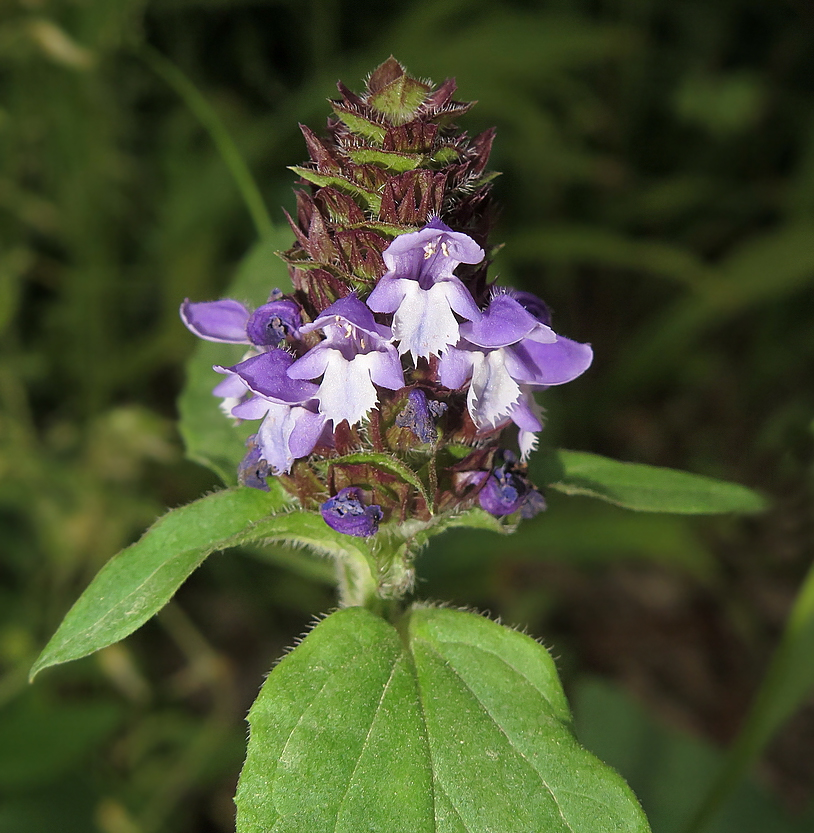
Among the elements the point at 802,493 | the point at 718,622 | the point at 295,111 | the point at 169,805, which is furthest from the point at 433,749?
the point at 295,111

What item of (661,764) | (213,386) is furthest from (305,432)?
(661,764)

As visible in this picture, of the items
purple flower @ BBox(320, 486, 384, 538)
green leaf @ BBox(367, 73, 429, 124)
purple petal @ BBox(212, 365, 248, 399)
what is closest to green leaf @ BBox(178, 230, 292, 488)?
purple petal @ BBox(212, 365, 248, 399)

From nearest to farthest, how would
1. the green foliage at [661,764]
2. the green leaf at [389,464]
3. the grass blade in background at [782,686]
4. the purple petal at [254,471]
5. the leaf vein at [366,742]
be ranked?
1. the leaf vein at [366,742]
2. the green leaf at [389,464]
3. the purple petal at [254,471]
4. the grass blade in background at [782,686]
5. the green foliage at [661,764]

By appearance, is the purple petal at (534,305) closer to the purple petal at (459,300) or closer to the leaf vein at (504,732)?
the purple petal at (459,300)

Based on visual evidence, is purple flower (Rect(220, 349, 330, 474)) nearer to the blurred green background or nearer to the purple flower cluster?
the purple flower cluster

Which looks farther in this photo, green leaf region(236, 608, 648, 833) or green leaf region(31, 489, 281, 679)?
green leaf region(31, 489, 281, 679)

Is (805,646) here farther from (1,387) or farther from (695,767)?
(1,387)

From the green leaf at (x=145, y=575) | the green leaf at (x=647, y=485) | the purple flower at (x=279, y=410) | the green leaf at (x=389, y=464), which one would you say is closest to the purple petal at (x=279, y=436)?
the purple flower at (x=279, y=410)
